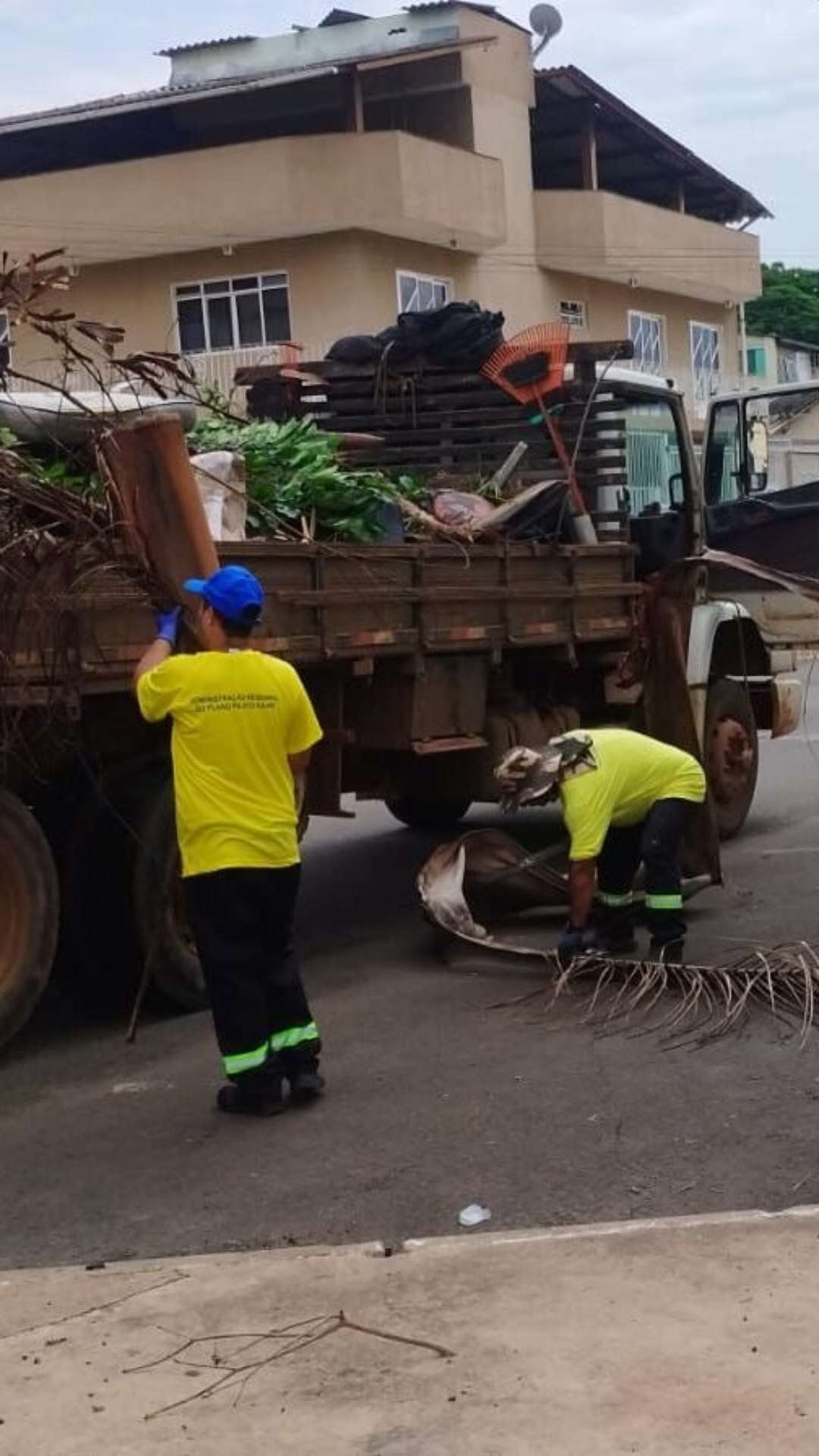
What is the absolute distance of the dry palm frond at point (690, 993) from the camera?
261 inches

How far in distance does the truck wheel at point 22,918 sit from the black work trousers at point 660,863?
251cm

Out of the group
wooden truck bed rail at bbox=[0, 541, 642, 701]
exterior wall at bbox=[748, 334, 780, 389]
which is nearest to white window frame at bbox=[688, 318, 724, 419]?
exterior wall at bbox=[748, 334, 780, 389]

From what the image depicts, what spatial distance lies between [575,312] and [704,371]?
492cm

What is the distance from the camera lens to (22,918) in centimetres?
635

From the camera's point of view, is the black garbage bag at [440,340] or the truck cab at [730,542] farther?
the truck cab at [730,542]

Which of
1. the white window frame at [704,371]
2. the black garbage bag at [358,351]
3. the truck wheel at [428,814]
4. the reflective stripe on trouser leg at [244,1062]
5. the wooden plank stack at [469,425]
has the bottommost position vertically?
the truck wheel at [428,814]

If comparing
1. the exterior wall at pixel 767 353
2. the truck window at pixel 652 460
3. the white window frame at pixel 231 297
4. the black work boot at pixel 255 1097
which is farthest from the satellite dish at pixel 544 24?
the black work boot at pixel 255 1097

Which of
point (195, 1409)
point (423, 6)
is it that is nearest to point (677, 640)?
point (195, 1409)

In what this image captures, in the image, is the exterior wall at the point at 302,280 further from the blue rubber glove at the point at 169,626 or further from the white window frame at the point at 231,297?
the blue rubber glove at the point at 169,626

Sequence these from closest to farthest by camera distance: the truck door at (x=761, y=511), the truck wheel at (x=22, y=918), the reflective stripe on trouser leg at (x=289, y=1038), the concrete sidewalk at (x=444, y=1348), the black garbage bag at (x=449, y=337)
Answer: the concrete sidewalk at (x=444, y=1348) → the reflective stripe on trouser leg at (x=289, y=1038) → the truck wheel at (x=22, y=918) → the black garbage bag at (x=449, y=337) → the truck door at (x=761, y=511)

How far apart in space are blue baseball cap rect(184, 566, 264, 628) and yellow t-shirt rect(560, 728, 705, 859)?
6.42 feet

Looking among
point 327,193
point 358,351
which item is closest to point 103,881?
point 358,351

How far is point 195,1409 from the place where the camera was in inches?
145

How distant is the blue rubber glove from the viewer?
6184mm
